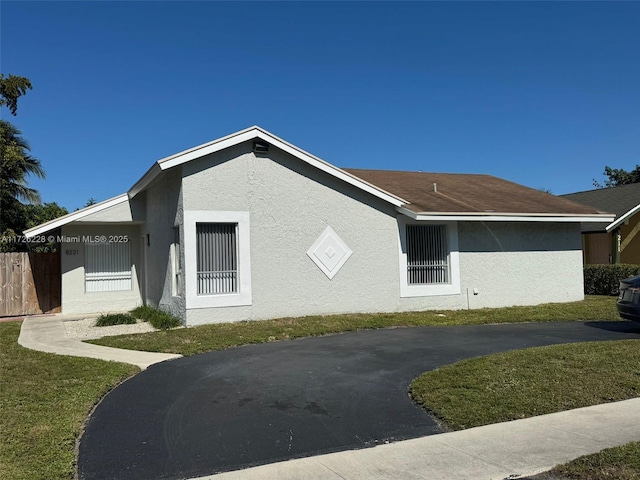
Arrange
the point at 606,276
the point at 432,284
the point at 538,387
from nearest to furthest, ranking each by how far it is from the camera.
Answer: the point at 538,387
the point at 432,284
the point at 606,276

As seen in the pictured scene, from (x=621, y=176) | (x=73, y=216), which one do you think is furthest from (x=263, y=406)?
(x=621, y=176)

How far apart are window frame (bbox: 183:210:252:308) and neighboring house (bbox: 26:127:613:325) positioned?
0.09ft

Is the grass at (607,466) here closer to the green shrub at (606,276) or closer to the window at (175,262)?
the window at (175,262)

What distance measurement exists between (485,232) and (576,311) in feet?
10.8

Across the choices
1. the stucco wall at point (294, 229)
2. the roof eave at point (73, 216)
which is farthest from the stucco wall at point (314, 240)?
the roof eave at point (73, 216)

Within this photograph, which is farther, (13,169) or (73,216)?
(13,169)

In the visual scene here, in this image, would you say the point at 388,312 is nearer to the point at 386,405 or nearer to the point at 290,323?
the point at 290,323

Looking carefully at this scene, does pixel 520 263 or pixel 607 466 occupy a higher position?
pixel 520 263

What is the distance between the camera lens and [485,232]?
609 inches

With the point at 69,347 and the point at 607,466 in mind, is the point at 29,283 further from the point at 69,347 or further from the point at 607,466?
the point at 607,466

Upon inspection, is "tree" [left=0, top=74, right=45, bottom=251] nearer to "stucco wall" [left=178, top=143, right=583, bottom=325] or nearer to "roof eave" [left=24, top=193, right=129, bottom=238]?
"roof eave" [left=24, top=193, right=129, bottom=238]

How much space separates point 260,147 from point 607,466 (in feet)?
33.7

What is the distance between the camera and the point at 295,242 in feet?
43.2

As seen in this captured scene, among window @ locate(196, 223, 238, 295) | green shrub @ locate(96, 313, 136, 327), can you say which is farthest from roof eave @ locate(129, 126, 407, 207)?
green shrub @ locate(96, 313, 136, 327)
